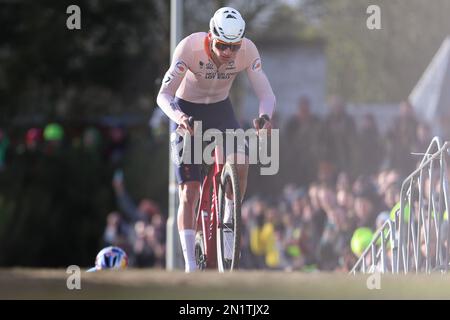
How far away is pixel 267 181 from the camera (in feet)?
61.7

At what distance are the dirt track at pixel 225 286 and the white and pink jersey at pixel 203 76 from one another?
3.07 metres

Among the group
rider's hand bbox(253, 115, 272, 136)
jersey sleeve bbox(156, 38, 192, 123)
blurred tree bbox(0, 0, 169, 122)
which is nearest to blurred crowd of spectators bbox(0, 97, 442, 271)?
rider's hand bbox(253, 115, 272, 136)

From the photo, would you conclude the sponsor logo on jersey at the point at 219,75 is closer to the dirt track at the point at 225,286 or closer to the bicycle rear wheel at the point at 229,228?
the bicycle rear wheel at the point at 229,228

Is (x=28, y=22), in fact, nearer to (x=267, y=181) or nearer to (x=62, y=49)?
(x=62, y=49)

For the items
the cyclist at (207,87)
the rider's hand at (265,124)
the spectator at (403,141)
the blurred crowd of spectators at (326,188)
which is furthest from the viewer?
the spectator at (403,141)

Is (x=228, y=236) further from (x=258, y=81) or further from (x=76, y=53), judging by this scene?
(x=76, y=53)

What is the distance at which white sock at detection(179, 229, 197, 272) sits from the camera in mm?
9352

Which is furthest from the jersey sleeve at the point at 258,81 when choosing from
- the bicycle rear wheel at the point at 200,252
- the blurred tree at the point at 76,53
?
the blurred tree at the point at 76,53

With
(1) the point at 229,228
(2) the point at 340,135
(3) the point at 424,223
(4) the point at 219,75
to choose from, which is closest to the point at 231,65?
(4) the point at 219,75

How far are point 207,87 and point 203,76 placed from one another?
0.40 ft

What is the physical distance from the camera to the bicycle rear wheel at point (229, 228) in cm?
873

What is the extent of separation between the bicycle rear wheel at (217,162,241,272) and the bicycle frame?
0.08 meters

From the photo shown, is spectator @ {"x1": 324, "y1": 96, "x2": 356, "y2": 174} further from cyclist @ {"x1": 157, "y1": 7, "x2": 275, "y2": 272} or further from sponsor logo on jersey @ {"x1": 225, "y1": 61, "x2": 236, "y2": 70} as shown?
sponsor logo on jersey @ {"x1": 225, "y1": 61, "x2": 236, "y2": 70}

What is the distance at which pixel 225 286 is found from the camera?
588cm
